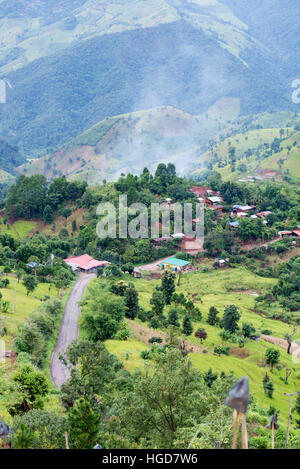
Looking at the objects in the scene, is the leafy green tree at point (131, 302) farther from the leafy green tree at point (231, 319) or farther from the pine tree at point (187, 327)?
the leafy green tree at point (231, 319)

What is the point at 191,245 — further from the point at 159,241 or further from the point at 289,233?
the point at 289,233

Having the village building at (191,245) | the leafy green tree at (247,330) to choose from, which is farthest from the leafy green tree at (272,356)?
the village building at (191,245)

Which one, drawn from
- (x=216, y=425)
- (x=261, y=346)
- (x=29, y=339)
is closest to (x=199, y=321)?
(x=261, y=346)

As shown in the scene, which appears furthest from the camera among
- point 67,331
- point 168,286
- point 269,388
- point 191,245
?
point 191,245

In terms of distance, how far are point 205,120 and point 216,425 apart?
18046 cm

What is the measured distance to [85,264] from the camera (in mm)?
57906

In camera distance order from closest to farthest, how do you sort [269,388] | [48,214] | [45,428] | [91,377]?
[45,428] → [91,377] → [269,388] → [48,214]

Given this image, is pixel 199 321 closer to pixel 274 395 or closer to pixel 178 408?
pixel 274 395

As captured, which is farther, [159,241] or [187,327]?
[159,241]

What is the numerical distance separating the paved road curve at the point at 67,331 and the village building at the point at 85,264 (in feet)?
16.5

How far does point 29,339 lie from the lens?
87.2 feet

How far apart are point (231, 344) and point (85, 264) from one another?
1017 inches

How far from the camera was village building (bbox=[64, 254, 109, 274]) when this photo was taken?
2251 inches

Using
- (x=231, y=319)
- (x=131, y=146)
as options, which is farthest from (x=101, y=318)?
(x=131, y=146)
